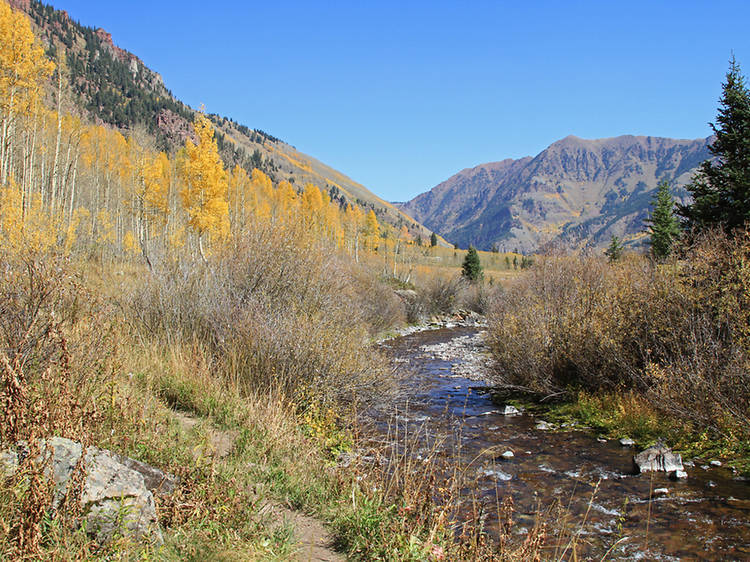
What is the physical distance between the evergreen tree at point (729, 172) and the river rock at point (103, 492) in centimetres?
2151

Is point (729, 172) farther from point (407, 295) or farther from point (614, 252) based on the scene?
point (407, 295)

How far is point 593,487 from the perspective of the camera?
8.30 metres

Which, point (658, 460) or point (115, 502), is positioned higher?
point (115, 502)

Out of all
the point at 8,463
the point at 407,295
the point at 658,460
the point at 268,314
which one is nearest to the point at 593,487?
the point at 658,460

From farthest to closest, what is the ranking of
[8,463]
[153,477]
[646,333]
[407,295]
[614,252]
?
[407,295]
[614,252]
[646,333]
[153,477]
[8,463]

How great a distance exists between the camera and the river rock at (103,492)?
10.7ft

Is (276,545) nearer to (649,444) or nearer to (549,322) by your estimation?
(649,444)

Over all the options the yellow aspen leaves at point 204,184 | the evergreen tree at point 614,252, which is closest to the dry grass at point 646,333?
the evergreen tree at point 614,252

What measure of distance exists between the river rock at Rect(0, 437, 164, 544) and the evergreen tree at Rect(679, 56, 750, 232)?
2151 centimetres

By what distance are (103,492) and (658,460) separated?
957 centimetres

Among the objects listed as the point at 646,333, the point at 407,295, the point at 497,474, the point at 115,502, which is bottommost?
the point at 497,474

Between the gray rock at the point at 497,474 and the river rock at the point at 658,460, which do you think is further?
the river rock at the point at 658,460

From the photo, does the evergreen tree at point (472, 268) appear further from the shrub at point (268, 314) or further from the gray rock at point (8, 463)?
the gray rock at point (8, 463)

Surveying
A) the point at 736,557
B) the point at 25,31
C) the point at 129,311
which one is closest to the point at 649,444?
the point at 736,557
